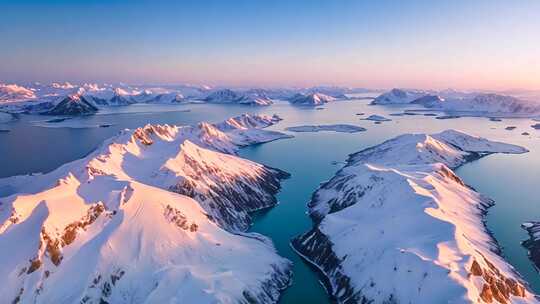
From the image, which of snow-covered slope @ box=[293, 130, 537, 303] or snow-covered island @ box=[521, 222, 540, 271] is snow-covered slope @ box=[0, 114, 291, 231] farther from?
snow-covered island @ box=[521, 222, 540, 271]

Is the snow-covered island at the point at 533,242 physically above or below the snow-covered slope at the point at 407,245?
below

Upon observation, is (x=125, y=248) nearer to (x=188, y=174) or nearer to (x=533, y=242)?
(x=188, y=174)

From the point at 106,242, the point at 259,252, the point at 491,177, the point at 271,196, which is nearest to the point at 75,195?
the point at 106,242

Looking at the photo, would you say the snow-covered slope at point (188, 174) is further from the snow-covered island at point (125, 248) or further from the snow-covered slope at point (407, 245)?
the snow-covered slope at point (407, 245)

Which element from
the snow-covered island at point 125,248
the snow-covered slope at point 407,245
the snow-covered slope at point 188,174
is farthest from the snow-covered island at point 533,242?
the snow-covered slope at point 188,174

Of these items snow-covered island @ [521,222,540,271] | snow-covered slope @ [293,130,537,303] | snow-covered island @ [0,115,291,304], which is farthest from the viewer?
snow-covered island @ [521,222,540,271]

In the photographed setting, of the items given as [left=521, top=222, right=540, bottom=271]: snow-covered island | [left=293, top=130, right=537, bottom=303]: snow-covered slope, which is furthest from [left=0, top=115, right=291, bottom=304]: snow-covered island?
[left=521, top=222, right=540, bottom=271]: snow-covered island

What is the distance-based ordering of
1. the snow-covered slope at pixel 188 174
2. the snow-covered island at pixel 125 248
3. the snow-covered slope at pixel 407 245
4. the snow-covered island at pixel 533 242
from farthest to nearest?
the snow-covered slope at pixel 188 174 → the snow-covered island at pixel 533 242 → the snow-covered island at pixel 125 248 → the snow-covered slope at pixel 407 245
